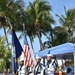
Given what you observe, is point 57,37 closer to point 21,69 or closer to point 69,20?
point 69,20

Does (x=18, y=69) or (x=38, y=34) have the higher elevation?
(x=38, y=34)

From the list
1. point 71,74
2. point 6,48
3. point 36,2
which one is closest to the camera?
point 71,74

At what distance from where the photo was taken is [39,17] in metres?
37.5

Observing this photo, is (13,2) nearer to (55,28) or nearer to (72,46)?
(55,28)

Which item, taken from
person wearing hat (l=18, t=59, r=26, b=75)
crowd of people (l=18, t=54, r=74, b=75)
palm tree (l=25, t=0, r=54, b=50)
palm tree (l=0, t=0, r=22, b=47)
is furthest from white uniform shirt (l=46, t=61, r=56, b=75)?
palm tree (l=25, t=0, r=54, b=50)

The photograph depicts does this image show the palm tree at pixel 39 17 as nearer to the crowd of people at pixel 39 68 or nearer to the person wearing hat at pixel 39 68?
the crowd of people at pixel 39 68

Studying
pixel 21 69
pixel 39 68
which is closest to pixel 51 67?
pixel 39 68

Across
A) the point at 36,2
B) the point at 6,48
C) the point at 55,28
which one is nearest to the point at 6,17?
the point at 6,48

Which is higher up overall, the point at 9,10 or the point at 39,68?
the point at 9,10

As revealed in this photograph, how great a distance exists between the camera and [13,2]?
34.0m

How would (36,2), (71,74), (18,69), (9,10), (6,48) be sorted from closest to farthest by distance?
(18,69)
(71,74)
(9,10)
(6,48)
(36,2)

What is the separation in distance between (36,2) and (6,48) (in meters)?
7.51

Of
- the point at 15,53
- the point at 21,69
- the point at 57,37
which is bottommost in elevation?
the point at 21,69

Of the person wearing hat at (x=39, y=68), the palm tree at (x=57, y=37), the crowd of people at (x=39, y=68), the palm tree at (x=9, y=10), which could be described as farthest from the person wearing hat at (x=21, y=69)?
the palm tree at (x=57, y=37)
